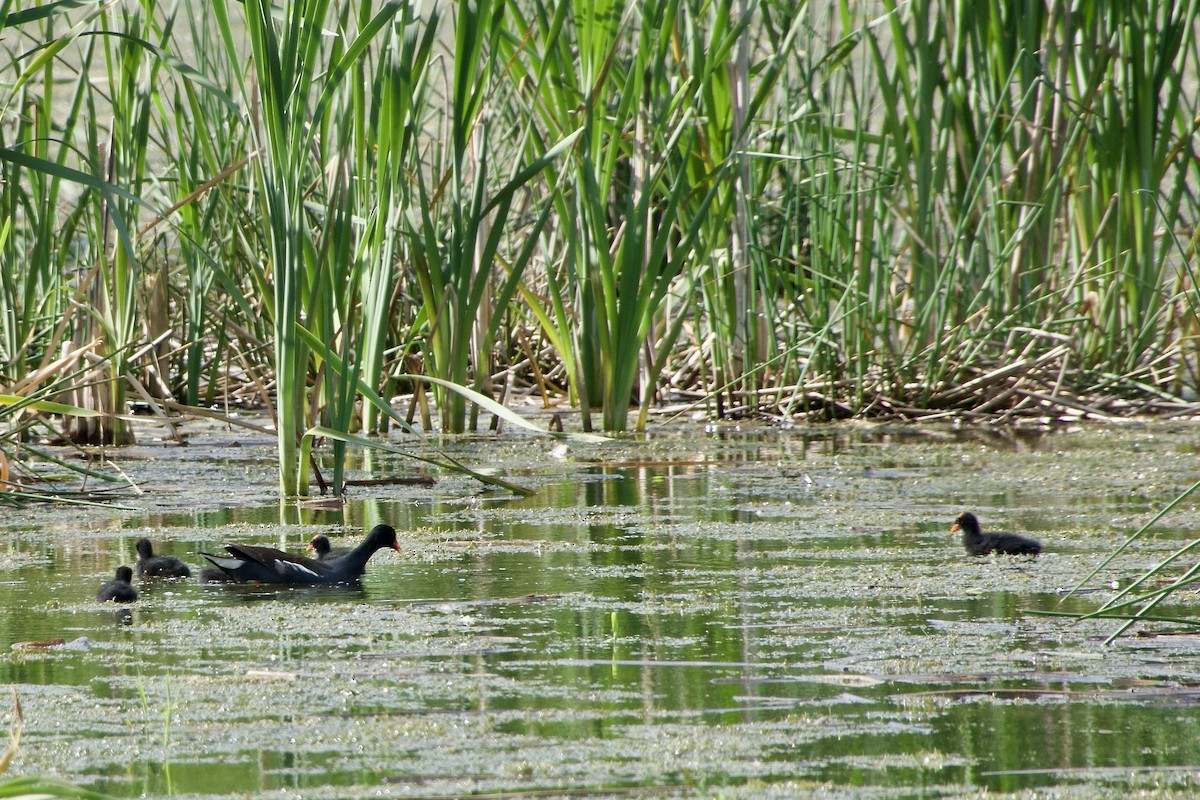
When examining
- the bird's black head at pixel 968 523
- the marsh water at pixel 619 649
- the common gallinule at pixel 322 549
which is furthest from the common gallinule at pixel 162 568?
the bird's black head at pixel 968 523

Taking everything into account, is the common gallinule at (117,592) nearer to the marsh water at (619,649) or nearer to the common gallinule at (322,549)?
the marsh water at (619,649)

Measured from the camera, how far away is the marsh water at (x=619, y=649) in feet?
8.22

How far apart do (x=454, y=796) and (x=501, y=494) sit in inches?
139

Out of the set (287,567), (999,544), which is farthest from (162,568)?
(999,544)

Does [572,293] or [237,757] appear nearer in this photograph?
[237,757]

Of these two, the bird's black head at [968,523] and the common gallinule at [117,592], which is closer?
the common gallinule at [117,592]

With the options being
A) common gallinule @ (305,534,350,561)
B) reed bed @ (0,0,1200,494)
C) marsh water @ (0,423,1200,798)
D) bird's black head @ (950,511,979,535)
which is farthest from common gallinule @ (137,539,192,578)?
bird's black head @ (950,511,979,535)

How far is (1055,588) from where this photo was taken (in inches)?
157

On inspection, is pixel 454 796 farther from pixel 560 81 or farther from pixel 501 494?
pixel 560 81

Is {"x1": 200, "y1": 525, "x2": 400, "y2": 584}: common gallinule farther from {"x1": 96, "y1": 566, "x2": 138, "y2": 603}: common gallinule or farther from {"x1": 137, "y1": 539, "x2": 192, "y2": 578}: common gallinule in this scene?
{"x1": 96, "y1": 566, "x2": 138, "y2": 603}: common gallinule

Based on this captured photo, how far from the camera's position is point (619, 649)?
3.32 meters

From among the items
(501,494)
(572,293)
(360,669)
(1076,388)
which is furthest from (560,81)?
(360,669)

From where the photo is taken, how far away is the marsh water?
2506mm

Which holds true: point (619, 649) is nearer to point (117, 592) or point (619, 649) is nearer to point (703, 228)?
point (117, 592)
